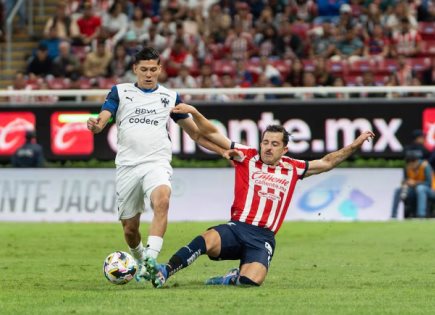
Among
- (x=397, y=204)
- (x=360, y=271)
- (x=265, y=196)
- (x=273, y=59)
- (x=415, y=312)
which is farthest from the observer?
(x=273, y=59)

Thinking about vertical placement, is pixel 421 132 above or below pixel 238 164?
below

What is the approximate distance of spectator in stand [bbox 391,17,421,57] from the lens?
28.0 m

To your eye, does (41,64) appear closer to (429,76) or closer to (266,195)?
(429,76)

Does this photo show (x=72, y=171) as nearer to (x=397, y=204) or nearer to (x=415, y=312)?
(x=397, y=204)

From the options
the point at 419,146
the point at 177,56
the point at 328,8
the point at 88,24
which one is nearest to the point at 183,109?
the point at 419,146

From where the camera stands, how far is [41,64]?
29156 millimetres

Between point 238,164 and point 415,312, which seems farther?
point 238,164

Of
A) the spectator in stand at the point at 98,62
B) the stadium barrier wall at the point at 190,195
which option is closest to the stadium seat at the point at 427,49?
the stadium barrier wall at the point at 190,195

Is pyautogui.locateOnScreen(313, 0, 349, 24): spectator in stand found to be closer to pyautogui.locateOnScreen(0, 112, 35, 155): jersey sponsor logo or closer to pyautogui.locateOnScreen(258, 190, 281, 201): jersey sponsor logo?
pyautogui.locateOnScreen(0, 112, 35, 155): jersey sponsor logo

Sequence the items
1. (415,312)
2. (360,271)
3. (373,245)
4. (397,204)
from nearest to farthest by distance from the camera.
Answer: (415,312)
(360,271)
(373,245)
(397,204)

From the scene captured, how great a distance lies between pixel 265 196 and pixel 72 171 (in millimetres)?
12907

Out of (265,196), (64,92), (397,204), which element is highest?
(265,196)

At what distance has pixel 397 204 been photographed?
24203mm

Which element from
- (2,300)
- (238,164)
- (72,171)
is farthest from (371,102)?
(2,300)
